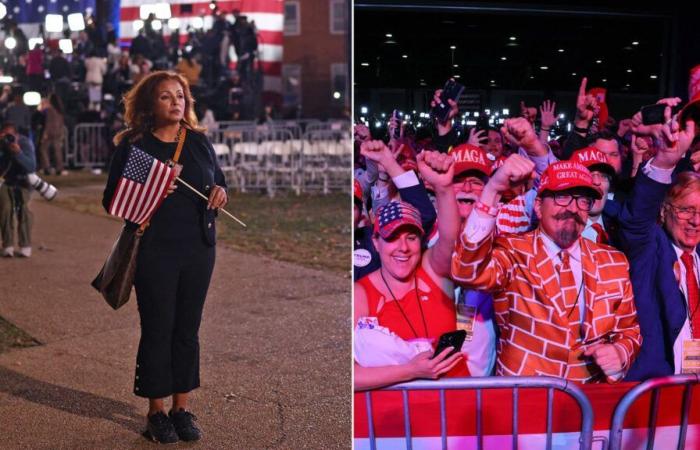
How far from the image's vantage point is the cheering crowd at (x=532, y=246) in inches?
116

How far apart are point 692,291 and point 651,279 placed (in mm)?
164

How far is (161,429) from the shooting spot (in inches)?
127

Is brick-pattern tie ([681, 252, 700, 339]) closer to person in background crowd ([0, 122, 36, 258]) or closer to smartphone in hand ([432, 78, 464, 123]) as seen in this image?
smartphone in hand ([432, 78, 464, 123])

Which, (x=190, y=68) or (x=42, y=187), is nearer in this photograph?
(x=190, y=68)

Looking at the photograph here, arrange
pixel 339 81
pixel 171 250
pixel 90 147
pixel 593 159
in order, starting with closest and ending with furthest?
pixel 593 159
pixel 171 250
pixel 90 147
pixel 339 81

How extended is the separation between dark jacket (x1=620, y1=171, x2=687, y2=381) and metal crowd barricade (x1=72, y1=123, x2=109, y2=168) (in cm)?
175

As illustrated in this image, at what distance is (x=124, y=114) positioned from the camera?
3.20m

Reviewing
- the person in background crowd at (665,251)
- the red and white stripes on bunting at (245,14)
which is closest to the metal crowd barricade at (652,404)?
the person in background crowd at (665,251)

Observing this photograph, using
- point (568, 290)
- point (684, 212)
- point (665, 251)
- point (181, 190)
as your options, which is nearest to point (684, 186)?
point (684, 212)

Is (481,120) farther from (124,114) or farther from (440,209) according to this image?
(124,114)

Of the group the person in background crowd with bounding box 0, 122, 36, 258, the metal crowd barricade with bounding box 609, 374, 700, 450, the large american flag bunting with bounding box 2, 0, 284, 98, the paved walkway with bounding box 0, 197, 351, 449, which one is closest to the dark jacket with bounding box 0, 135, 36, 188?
the person in background crowd with bounding box 0, 122, 36, 258

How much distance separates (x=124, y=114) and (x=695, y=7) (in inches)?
74.5

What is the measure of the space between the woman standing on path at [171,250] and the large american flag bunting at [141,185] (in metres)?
0.03

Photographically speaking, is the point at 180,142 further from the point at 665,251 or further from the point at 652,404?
the point at 652,404
